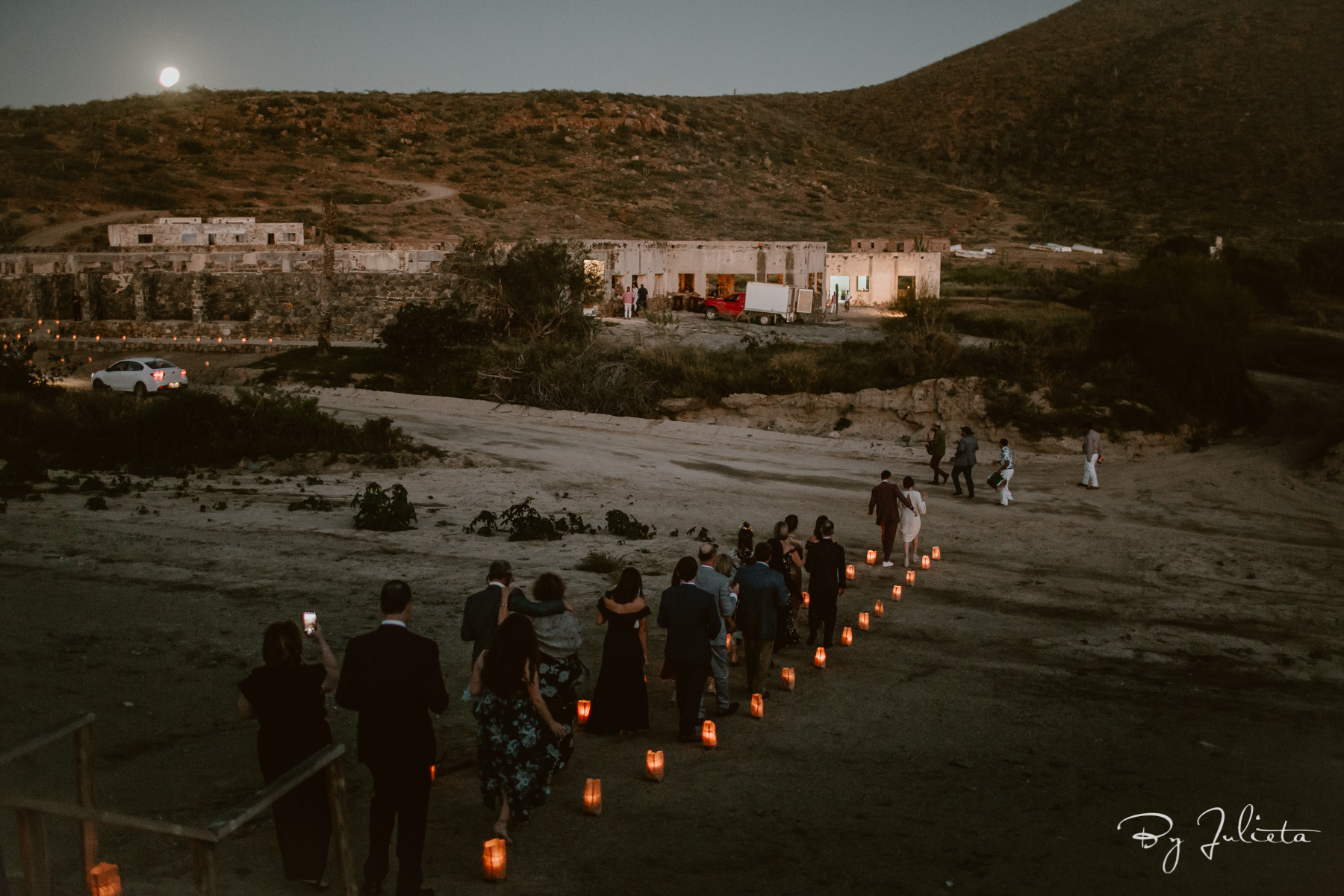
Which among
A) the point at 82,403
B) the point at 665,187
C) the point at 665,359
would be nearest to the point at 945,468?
the point at 665,359

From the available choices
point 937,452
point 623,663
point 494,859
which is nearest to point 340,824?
point 494,859

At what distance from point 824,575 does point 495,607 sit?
4660 millimetres

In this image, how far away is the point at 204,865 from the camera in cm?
367

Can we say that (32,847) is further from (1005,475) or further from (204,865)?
(1005,475)

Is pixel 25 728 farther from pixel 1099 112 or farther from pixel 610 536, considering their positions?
pixel 1099 112

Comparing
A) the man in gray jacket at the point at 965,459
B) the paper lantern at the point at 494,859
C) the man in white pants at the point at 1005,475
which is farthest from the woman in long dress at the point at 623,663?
the man in gray jacket at the point at 965,459

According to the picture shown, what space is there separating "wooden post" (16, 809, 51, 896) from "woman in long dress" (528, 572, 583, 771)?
10.1 feet

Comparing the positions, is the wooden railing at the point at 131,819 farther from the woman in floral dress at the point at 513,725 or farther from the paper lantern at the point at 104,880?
the woman in floral dress at the point at 513,725

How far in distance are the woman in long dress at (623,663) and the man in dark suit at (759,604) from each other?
49.3 inches

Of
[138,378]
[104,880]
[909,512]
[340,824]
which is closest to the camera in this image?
[104,880]

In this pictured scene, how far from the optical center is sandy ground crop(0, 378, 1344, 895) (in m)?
6.34

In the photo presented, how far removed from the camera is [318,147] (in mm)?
80375

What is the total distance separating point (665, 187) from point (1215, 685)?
69.2 metres

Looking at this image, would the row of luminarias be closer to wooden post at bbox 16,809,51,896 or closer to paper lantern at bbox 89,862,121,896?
paper lantern at bbox 89,862,121,896
